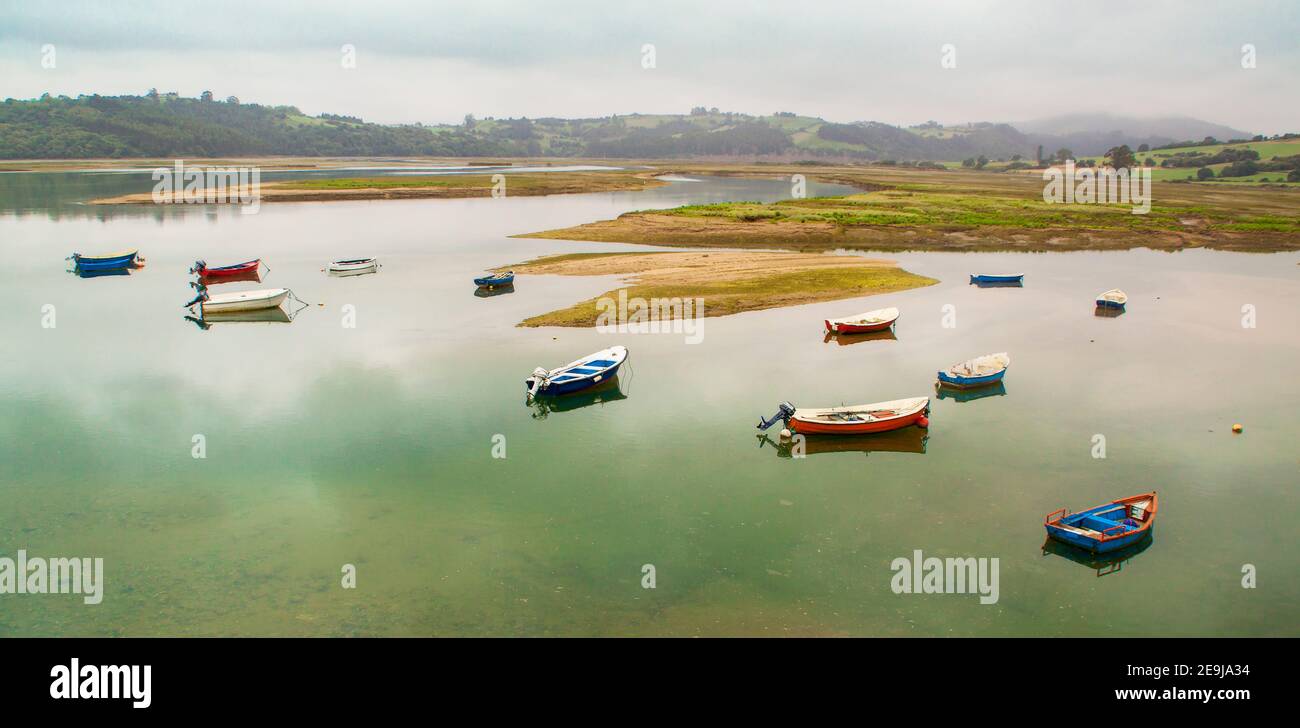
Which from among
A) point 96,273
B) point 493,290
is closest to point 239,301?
point 493,290

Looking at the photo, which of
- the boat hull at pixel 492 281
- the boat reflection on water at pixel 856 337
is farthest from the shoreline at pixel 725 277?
the boat reflection on water at pixel 856 337

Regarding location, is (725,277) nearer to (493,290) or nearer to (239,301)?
(493,290)

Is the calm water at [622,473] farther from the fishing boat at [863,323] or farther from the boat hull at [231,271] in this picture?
the boat hull at [231,271]

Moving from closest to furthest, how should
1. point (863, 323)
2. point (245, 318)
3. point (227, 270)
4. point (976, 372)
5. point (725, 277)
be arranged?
point (976, 372)
point (863, 323)
point (245, 318)
point (725, 277)
point (227, 270)

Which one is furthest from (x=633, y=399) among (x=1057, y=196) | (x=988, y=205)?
(x=1057, y=196)

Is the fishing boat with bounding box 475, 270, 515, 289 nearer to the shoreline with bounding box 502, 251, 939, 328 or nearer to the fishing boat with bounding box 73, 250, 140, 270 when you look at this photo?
the shoreline with bounding box 502, 251, 939, 328
